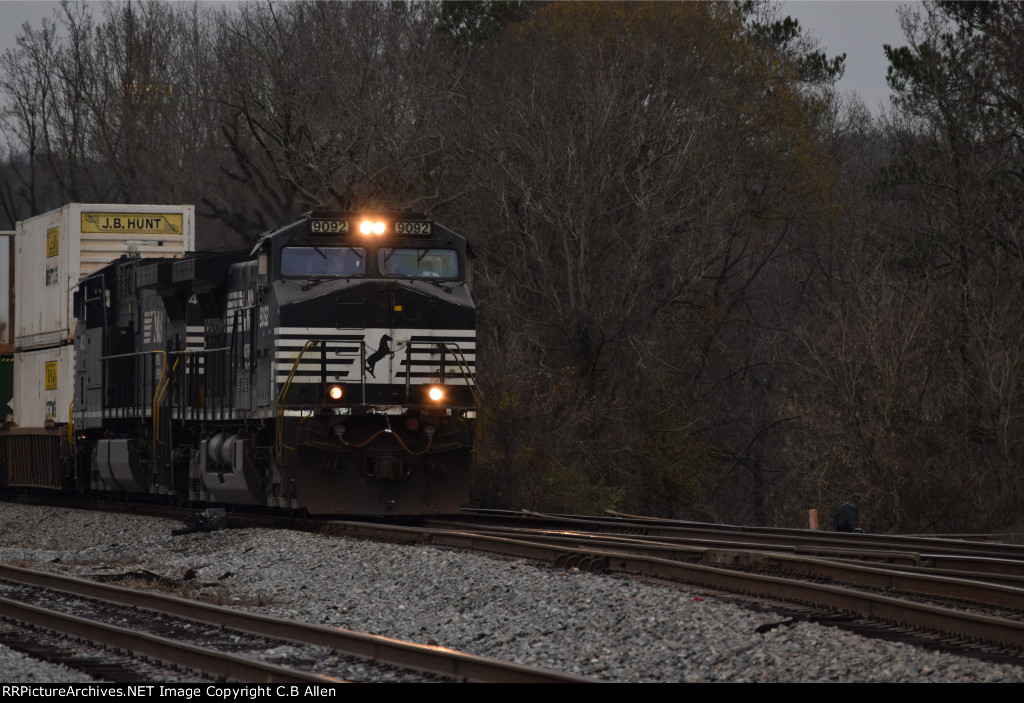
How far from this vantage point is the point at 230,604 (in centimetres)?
1008

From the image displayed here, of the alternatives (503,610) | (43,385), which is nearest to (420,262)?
(503,610)

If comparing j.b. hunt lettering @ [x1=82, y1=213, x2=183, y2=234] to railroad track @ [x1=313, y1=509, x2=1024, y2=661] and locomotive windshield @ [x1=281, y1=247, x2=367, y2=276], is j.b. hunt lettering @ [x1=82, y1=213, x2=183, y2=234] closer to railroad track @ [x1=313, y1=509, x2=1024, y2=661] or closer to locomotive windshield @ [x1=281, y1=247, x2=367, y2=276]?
locomotive windshield @ [x1=281, y1=247, x2=367, y2=276]

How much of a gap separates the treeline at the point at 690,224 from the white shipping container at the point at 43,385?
6.07 m

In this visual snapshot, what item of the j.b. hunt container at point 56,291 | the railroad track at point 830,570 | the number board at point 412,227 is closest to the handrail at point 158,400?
the j.b. hunt container at point 56,291

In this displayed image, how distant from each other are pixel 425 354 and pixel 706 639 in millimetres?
7004

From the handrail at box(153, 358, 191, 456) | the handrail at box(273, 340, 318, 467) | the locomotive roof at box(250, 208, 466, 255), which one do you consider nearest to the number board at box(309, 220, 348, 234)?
the locomotive roof at box(250, 208, 466, 255)

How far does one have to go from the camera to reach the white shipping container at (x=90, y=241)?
20047 mm

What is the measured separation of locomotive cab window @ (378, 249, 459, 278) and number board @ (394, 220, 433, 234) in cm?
22

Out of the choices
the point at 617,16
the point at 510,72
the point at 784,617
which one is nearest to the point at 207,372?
the point at 784,617

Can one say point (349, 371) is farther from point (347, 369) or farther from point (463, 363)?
point (463, 363)

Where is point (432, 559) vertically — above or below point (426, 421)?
below

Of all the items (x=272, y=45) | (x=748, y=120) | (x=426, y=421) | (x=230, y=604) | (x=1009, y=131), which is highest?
(x=272, y=45)

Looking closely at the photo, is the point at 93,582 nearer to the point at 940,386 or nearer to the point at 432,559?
the point at 432,559

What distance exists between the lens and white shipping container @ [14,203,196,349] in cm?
2005
